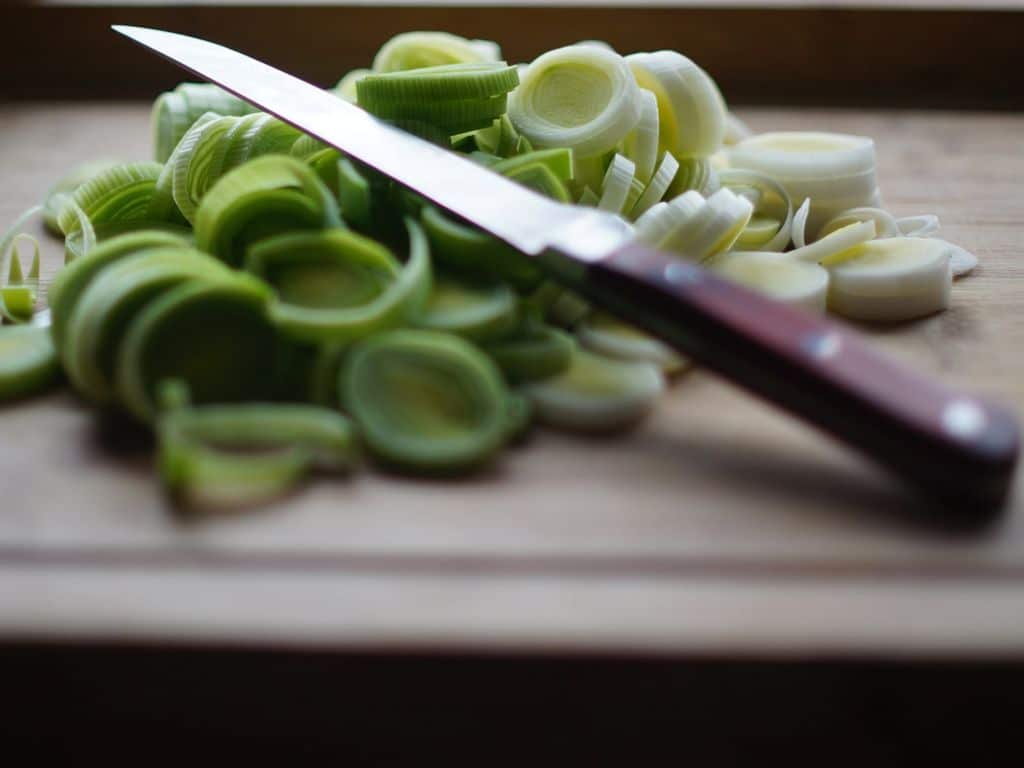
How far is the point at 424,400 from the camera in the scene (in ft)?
3.27

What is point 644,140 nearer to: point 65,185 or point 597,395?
point 597,395

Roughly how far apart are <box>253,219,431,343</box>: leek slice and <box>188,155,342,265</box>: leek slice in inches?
1.6

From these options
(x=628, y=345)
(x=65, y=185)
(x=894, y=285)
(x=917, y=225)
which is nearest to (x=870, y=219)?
(x=917, y=225)

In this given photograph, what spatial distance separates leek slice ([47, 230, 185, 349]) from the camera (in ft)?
3.48

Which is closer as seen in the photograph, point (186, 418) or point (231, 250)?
point (186, 418)

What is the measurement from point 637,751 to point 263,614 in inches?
12.4

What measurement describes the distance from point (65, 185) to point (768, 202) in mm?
936

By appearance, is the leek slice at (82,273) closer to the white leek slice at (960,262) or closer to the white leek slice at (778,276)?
the white leek slice at (778,276)

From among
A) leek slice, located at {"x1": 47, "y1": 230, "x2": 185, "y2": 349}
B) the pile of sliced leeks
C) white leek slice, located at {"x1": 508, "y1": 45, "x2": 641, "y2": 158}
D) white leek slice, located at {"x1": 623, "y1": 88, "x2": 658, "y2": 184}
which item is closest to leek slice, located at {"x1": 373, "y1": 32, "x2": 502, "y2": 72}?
the pile of sliced leeks

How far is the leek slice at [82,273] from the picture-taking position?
1.06 metres

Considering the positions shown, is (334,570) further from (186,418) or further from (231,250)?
(231,250)

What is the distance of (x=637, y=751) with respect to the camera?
89cm

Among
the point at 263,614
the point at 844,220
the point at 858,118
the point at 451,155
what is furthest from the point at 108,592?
the point at 858,118

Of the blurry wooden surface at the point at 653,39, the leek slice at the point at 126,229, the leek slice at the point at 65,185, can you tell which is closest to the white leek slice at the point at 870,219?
the blurry wooden surface at the point at 653,39
